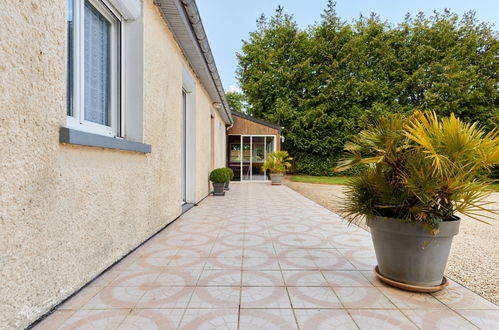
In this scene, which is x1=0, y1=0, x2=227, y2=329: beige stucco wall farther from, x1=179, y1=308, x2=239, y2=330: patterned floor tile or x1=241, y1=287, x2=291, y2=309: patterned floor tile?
x1=241, y1=287, x2=291, y2=309: patterned floor tile

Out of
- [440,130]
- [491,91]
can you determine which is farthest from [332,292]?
[491,91]

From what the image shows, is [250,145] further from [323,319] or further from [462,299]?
[323,319]

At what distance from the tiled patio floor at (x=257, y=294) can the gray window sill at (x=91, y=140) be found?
4.12 feet

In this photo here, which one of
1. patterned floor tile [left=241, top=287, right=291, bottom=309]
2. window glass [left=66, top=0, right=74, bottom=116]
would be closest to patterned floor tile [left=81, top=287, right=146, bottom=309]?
patterned floor tile [left=241, top=287, right=291, bottom=309]

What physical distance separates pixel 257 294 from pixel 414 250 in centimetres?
136

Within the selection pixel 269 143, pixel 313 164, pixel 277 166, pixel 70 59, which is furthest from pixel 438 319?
pixel 313 164

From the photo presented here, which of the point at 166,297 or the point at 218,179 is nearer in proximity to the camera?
the point at 166,297

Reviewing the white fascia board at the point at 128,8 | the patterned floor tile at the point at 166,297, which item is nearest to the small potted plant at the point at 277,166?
the white fascia board at the point at 128,8

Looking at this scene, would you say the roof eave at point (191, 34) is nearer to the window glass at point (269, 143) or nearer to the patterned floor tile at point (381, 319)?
the patterned floor tile at point (381, 319)

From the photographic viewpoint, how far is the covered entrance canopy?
45.5ft

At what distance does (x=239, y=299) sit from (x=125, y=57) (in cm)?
312

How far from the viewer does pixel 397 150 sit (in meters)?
2.25

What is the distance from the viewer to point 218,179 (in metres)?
8.36

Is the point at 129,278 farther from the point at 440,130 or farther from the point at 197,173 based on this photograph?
the point at 197,173
